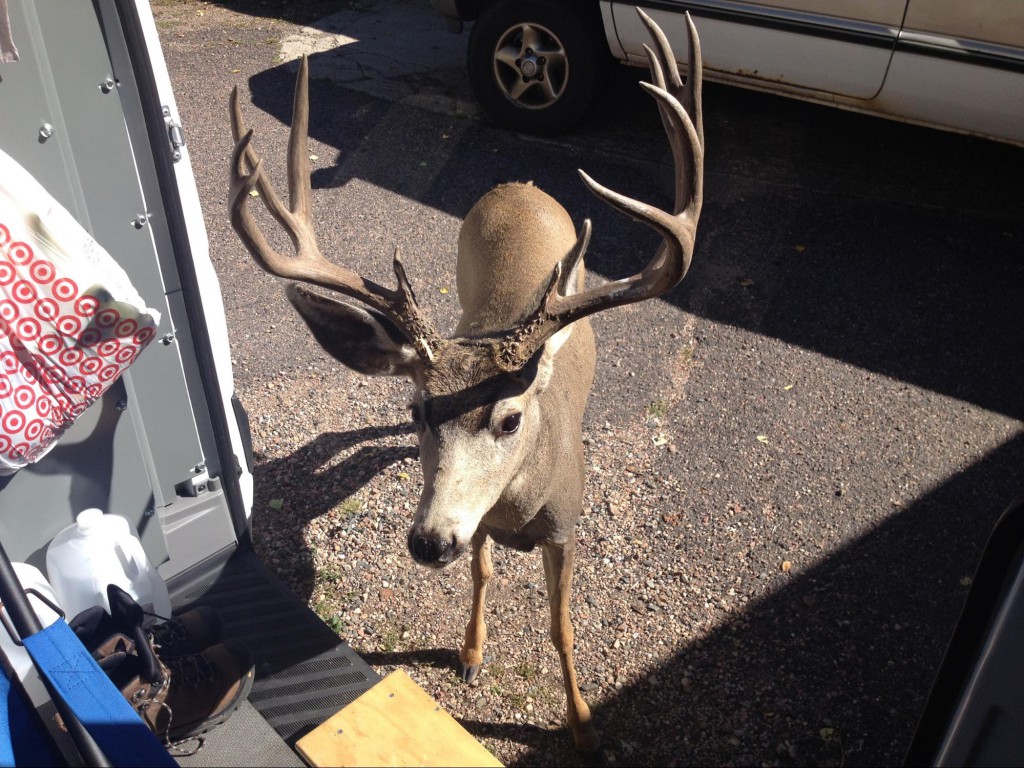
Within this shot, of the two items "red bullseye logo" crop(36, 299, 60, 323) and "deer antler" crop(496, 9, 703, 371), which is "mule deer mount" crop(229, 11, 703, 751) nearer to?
"deer antler" crop(496, 9, 703, 371)

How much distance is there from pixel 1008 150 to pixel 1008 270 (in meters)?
1.82

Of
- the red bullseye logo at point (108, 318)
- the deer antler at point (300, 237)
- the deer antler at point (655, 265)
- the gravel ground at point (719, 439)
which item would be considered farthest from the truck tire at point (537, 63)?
the red bullseye logo at point (108, 318)

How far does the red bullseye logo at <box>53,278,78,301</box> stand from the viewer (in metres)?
2.76

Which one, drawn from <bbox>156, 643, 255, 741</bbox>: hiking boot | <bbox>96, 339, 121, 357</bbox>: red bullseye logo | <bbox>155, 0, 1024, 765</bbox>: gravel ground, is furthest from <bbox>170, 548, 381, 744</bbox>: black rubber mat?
<bbox>96, 339, 121, 357</bbox>: red bullseye logo

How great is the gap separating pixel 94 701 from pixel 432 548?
1.01 metres

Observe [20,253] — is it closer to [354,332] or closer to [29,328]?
[29,328]

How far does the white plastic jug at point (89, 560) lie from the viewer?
3168mm

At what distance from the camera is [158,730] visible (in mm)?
3020

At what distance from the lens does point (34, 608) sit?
3045mm

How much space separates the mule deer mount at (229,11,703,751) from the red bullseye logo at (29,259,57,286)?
597 mm

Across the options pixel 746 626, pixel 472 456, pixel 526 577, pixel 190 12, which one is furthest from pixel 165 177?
pixel 190 12

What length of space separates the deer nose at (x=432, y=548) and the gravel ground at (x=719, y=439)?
1.24m

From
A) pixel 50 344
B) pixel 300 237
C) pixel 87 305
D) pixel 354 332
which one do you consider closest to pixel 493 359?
pixel 354 332

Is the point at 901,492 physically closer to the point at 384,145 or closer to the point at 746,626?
the point at 746,626
